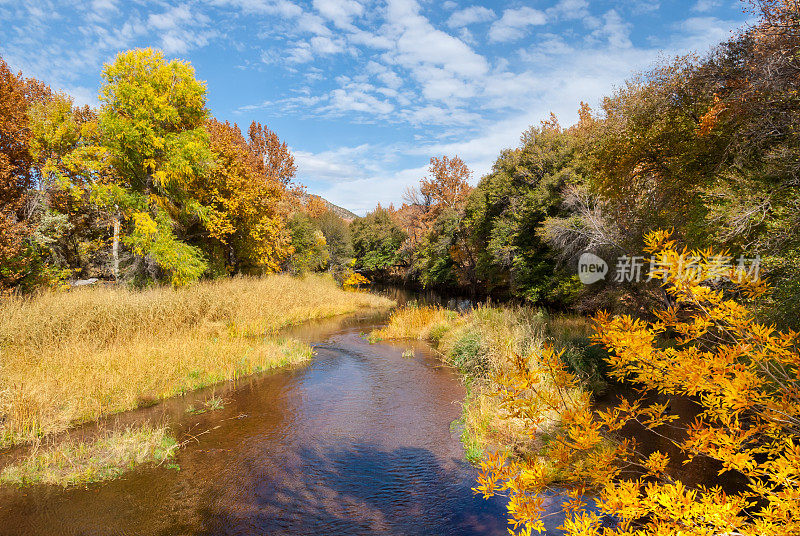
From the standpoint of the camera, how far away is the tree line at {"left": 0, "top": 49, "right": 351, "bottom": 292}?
617 inches

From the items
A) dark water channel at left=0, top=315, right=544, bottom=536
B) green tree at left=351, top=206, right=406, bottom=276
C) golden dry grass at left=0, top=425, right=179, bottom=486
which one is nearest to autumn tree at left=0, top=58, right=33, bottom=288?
dark water channel at left=0, top=315, right=544, bottom=536

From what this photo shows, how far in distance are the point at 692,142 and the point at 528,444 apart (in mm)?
9251

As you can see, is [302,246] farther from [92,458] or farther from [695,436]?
[695,436]

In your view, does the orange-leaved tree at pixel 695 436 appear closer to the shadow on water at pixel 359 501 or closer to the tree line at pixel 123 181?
the shadow on water at pixel 359 501

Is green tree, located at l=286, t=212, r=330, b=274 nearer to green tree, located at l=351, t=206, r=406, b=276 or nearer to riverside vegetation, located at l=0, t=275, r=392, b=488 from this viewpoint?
green tree, located at l=351, t=206, r=406, b=276

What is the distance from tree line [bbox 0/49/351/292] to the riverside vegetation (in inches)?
208

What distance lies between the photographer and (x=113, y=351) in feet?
31.5

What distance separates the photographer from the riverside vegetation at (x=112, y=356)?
673 cm

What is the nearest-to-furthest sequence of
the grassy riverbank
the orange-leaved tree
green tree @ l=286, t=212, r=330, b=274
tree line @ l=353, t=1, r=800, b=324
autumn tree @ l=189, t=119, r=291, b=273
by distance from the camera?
A: the orange-leaved tree
the grassy riverbank
tree line @ l=353, t=1, r=800, b=324
autumn tree @ l=189, t=119, r=291, b=273
green tree @ l=286, t=212, r=330, b=274

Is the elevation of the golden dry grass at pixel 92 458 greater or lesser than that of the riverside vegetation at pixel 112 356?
lesser

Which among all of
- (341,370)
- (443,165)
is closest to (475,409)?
(341,370)

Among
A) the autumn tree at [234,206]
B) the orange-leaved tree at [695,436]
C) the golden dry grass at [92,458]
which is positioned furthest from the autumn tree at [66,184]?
the orange-leaved tree at [695,436]

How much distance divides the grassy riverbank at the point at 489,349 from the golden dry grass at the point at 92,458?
538cm

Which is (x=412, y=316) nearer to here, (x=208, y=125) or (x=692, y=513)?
(x=692, y=513)
